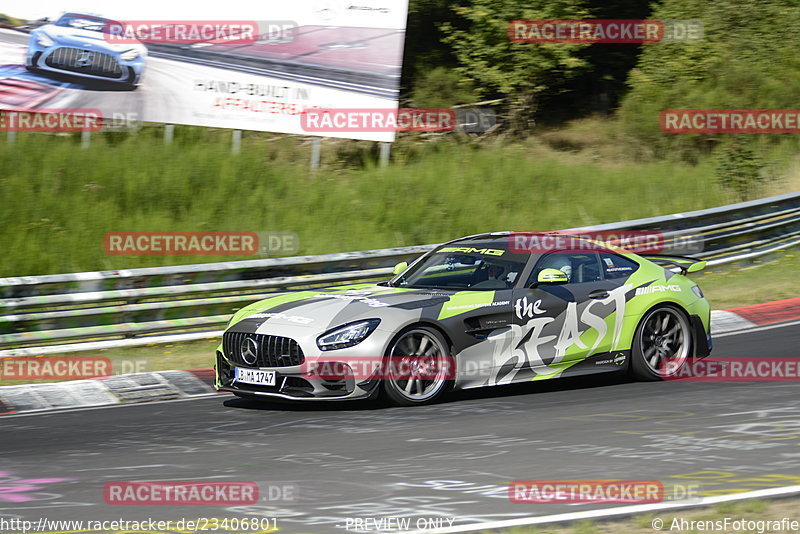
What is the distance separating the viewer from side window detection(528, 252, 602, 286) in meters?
9.16

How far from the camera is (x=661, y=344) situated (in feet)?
31.3

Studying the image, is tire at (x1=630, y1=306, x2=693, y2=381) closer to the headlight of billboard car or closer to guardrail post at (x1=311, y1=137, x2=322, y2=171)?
guardrail post at (x1=311, y1=137, x2=322, y2=171)

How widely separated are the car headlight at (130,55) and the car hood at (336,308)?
12.4 metres

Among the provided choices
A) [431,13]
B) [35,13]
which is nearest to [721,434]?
[35,13]

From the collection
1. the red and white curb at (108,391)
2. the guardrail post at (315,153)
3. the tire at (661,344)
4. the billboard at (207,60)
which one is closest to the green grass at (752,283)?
the tire at (661,344)

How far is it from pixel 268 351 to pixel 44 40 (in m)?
13.5

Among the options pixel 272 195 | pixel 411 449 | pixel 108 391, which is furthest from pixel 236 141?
pixel 411 449

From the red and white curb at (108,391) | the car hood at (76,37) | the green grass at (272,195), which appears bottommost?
the red and white curb at (108,391)

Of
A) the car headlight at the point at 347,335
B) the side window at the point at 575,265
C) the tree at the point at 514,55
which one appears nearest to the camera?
the car headlight at the point at 347,335

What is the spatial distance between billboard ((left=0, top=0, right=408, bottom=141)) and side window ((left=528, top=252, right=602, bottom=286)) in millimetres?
11949

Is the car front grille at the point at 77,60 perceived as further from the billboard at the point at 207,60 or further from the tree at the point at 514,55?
the tree at the point at 514,55

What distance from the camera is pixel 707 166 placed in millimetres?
21938

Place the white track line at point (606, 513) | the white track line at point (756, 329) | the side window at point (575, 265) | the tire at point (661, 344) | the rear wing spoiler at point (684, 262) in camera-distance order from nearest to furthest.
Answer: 1. the white track line at point (606, 513)
2. the side window at point (575, 265)
3. the tire at point (661, 344)
4. the rear wing spoiler at point (684, 262)
5. the white track line at point (756, 329)

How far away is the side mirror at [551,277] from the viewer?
872 centimetres
